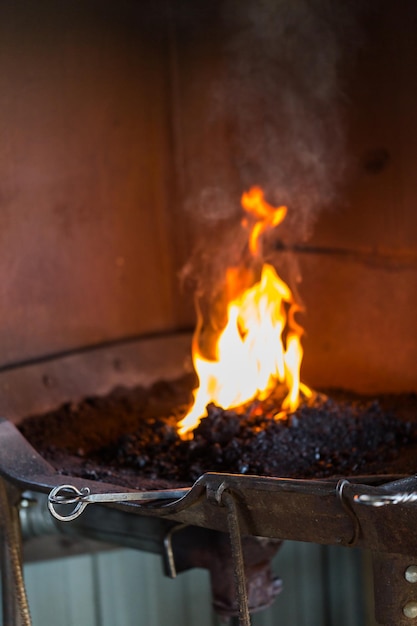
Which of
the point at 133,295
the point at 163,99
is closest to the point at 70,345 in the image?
the point at 133,295

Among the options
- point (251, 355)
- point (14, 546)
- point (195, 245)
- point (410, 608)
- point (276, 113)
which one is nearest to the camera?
point (410, 608)

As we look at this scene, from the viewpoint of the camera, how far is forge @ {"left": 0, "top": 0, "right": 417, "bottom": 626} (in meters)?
1.94

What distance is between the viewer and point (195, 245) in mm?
2682

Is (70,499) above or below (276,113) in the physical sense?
below

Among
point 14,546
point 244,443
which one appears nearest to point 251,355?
point 244,443

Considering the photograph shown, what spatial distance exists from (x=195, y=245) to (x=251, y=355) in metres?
0.53

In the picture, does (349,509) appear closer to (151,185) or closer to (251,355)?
(251,355)

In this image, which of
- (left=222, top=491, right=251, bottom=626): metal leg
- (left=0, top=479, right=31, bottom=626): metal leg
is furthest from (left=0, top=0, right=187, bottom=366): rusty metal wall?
(left=222, top=491, right=251, bottom=626): metal leg

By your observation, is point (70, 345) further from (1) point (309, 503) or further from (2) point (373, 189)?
(1) point (309, 503)

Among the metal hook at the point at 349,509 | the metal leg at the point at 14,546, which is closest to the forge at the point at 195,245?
the metal leg at the point at 14,546

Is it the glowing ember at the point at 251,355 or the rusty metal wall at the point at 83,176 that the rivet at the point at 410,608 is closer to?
the glowing ember at the point at 251,355

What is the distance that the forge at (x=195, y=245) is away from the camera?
6.36ft

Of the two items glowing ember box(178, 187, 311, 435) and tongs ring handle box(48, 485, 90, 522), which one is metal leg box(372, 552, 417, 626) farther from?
glowing ember box(178, 187, 311, 435)

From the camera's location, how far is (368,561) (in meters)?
3.27
